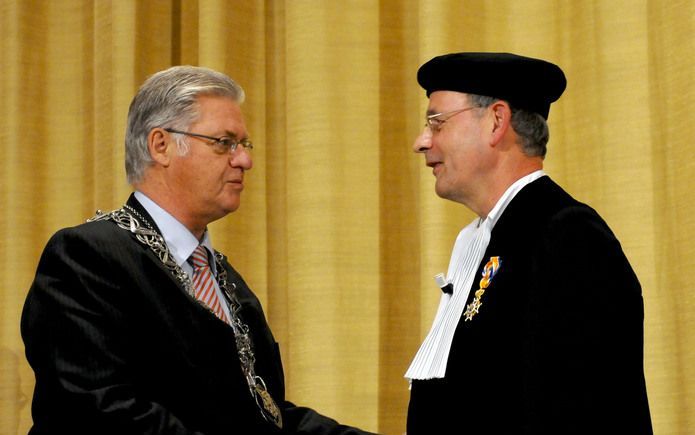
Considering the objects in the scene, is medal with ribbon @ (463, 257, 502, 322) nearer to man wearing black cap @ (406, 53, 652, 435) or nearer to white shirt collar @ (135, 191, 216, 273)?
man wearing black cap @ (406, 53, 652, 435)

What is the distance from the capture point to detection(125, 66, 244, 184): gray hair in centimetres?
240

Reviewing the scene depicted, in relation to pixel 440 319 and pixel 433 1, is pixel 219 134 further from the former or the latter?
pixel 433 1

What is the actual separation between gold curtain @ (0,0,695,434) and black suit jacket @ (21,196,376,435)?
110 cm

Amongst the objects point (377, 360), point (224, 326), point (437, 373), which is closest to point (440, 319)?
point (437, 373)

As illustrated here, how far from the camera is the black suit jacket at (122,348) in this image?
2068 mm

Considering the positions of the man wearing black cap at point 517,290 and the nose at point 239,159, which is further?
the nose at point 239,159

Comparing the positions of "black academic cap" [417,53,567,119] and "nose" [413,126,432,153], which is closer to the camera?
"black academic cap" [417,53,567,119]

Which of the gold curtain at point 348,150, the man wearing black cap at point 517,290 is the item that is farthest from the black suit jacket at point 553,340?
the gold curtain at point 348,150

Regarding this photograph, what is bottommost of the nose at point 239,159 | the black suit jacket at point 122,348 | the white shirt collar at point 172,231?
the black suit jacket at point 122,348

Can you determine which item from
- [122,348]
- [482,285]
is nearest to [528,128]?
[482,285]

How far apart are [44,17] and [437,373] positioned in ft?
7.86

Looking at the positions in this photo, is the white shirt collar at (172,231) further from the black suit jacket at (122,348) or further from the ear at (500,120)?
the ear at (500,120)

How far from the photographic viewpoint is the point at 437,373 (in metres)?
2.24

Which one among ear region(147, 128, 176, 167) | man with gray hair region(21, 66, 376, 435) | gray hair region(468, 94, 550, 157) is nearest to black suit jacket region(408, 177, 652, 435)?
gray hair region(468, 94, 550, 157)
